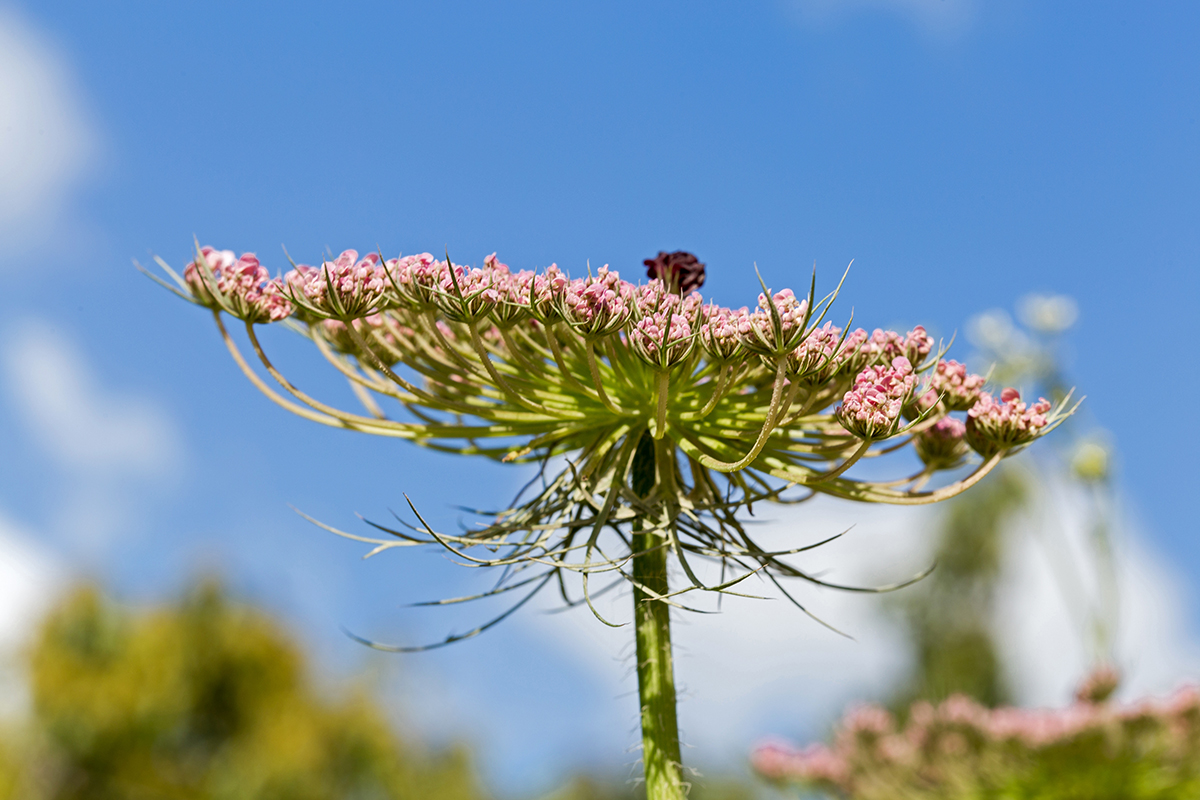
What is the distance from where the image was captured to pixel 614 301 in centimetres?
353

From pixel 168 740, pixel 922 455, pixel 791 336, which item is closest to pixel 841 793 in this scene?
pixel 922 455

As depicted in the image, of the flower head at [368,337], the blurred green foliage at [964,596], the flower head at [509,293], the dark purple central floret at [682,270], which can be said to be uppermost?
the blurred green foliage at [964,596]

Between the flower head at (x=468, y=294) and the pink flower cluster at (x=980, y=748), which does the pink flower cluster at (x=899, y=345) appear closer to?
the flower head at (x=468, y=294)

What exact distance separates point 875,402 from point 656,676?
144 cm

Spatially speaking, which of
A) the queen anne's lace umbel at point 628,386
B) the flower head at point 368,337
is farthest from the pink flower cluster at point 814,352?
the flower head at point 368,337

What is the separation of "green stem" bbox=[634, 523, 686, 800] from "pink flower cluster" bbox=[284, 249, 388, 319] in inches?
53.8

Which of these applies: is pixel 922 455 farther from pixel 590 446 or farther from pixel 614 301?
pixel 614 301

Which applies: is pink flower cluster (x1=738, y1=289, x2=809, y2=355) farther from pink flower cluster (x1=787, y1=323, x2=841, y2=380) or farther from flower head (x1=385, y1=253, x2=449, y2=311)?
flower head (x1=385, y1=253, x2=449, y2=311)

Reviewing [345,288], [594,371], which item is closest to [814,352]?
[594,371]

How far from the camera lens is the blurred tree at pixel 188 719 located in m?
30.2

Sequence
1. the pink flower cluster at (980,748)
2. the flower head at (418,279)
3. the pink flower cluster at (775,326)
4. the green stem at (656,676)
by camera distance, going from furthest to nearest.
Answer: the pink flower cluster at (980,748)
the green stem at (656,676)
the flower head at (418,279)
the pink flower cluster at (775,326)

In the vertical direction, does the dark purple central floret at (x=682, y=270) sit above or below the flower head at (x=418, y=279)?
above

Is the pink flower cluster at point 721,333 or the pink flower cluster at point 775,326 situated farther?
the pink flower cluster at point 721,333

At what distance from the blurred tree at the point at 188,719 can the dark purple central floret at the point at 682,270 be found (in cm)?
3149
